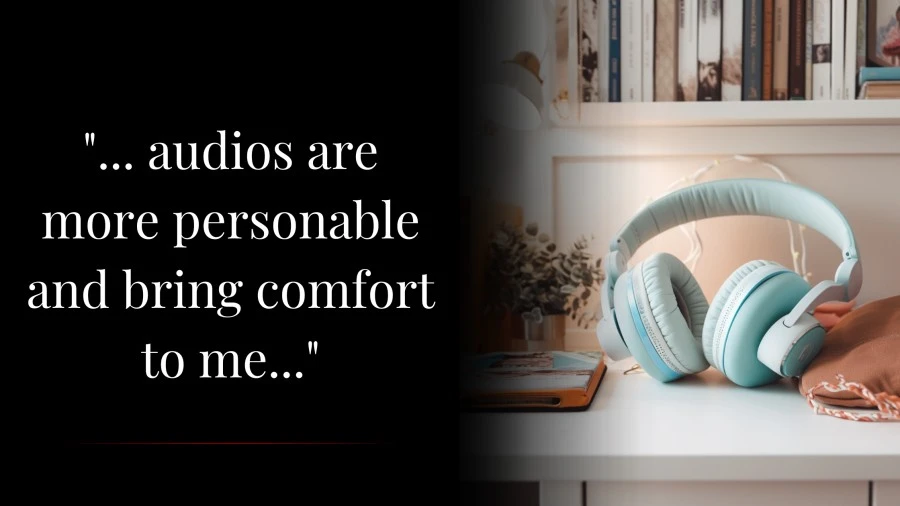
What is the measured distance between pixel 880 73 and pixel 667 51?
26 centimetres

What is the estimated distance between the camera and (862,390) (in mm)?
585

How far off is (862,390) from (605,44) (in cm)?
56

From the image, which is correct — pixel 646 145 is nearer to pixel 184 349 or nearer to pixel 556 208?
pixel 556 208

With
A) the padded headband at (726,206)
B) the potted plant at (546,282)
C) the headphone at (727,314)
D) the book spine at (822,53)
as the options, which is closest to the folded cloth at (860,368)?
the headphone at (727,314)

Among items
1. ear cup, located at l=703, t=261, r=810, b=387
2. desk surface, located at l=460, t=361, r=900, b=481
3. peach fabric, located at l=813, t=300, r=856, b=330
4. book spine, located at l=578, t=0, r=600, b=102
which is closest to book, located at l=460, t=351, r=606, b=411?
desk surface, located at l=460, t=361, r=900, b=481

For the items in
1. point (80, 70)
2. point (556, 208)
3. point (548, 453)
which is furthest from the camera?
point (556, 208)

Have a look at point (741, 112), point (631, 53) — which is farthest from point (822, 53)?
point (631, 53)

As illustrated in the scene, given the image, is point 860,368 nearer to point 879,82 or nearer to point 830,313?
point 830,313

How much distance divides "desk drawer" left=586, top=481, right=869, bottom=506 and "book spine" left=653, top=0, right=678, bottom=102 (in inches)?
22.9

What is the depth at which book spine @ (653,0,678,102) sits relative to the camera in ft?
3.15

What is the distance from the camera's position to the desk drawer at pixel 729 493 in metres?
0.51

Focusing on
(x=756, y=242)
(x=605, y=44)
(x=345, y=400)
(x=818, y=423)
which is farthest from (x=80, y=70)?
(x=756, y=242)

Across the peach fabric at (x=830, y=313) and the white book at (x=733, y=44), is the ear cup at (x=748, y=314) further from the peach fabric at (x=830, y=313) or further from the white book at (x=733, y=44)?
the white book at (x=733, y=44)

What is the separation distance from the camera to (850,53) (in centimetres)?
94
